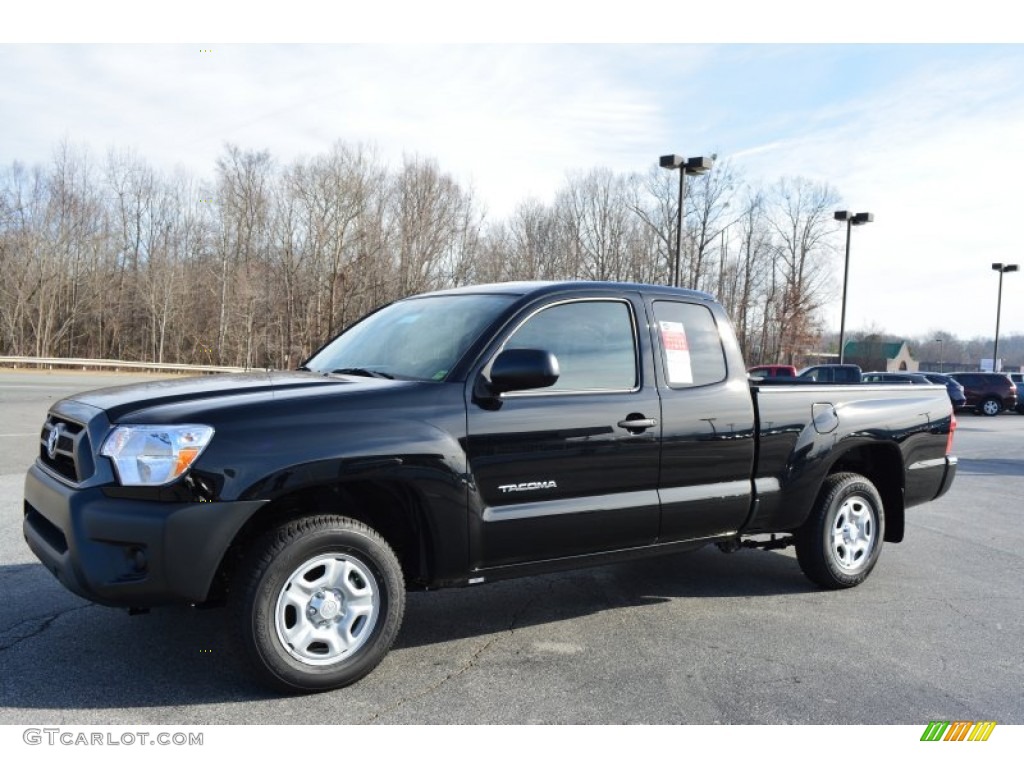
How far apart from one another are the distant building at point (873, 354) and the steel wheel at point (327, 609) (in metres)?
77.3

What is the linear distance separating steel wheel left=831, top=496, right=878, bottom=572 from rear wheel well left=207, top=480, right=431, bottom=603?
3.07 m

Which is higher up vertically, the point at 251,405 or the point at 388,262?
the point at 388,262

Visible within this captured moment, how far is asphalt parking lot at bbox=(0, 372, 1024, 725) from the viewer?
137 inches

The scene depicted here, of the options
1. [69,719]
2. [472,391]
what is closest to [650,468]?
[472,391]

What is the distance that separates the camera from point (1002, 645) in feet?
14.8

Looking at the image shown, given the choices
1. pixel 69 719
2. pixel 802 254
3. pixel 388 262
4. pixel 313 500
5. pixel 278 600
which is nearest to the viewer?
pixel 69 719

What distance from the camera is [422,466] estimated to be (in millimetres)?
3754

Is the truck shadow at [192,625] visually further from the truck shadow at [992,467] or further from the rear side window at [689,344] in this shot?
the truck shadow at [992,467]

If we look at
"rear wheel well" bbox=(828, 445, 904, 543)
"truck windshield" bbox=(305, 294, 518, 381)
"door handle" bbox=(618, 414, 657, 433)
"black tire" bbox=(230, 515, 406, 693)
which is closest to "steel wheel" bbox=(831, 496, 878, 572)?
"rear wheel well" bbox=(828, 445, 904, 543)

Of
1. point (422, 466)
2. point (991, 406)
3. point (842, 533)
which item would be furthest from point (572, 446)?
point (991, 406)

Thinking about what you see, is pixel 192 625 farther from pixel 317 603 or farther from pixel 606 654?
pixel 606 654

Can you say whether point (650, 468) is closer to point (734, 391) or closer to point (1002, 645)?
point (734, 391)

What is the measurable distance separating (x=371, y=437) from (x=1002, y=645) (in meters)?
3.68

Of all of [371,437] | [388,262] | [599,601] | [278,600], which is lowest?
[599,601]
